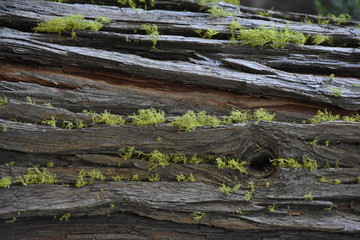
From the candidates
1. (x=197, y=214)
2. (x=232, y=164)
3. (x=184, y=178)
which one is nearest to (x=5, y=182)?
(x=184, y=178)

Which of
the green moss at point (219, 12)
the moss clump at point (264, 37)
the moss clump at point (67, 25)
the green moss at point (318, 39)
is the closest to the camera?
the moss clump at point (67, 25)

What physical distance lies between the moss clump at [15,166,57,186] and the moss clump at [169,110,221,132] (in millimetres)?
1766

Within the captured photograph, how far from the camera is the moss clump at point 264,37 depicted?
4863 mm

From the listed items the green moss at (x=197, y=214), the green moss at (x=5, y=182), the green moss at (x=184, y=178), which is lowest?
the green moss at (x=197, y=214)

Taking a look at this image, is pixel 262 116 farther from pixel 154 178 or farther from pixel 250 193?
pixel 154 178

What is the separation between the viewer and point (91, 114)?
4.36m

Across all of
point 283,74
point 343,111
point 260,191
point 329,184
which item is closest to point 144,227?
point 260,191

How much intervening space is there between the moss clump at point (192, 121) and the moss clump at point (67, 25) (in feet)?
6.30

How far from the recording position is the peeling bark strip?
13.6 ft

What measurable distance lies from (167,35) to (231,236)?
3.10 metres

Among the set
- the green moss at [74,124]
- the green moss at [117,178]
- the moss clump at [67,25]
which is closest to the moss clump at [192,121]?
the green moss at [117,178]

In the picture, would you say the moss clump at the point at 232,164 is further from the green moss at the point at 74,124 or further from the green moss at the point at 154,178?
the green moss at the point at 74,124

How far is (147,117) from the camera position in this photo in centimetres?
437

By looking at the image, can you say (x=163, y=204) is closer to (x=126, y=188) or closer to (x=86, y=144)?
(x=126, y=188)
